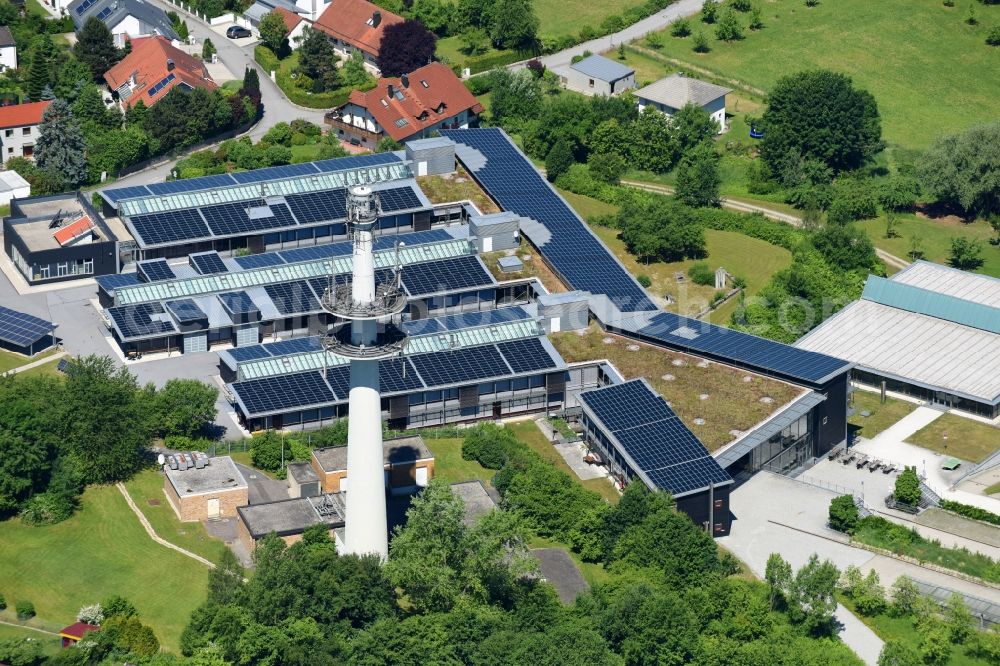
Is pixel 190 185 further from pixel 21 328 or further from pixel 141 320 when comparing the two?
pixel 21 328

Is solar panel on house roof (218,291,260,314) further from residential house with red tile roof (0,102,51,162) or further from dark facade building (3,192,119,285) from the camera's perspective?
residential house with red tile roof (0,102,51,162)

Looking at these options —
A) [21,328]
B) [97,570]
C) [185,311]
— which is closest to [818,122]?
[185,311]

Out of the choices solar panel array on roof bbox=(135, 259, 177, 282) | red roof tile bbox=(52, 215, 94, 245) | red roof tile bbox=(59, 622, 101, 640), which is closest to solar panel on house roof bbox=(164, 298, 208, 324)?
solar panel array on roof bbox=(135, 259, 177, 282)

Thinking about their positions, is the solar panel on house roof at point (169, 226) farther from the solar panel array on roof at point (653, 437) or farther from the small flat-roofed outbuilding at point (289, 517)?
the solar panel array on roof at point (653, 437)

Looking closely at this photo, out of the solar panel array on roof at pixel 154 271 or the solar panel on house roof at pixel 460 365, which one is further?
the solar panel array on roof at pixel 154 271

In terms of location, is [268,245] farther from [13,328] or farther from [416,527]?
[416,527]

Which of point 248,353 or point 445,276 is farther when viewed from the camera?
point 445,276

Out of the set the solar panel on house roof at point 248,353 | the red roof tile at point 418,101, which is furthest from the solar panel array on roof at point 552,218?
the solar panel on house roof at point 248,353
